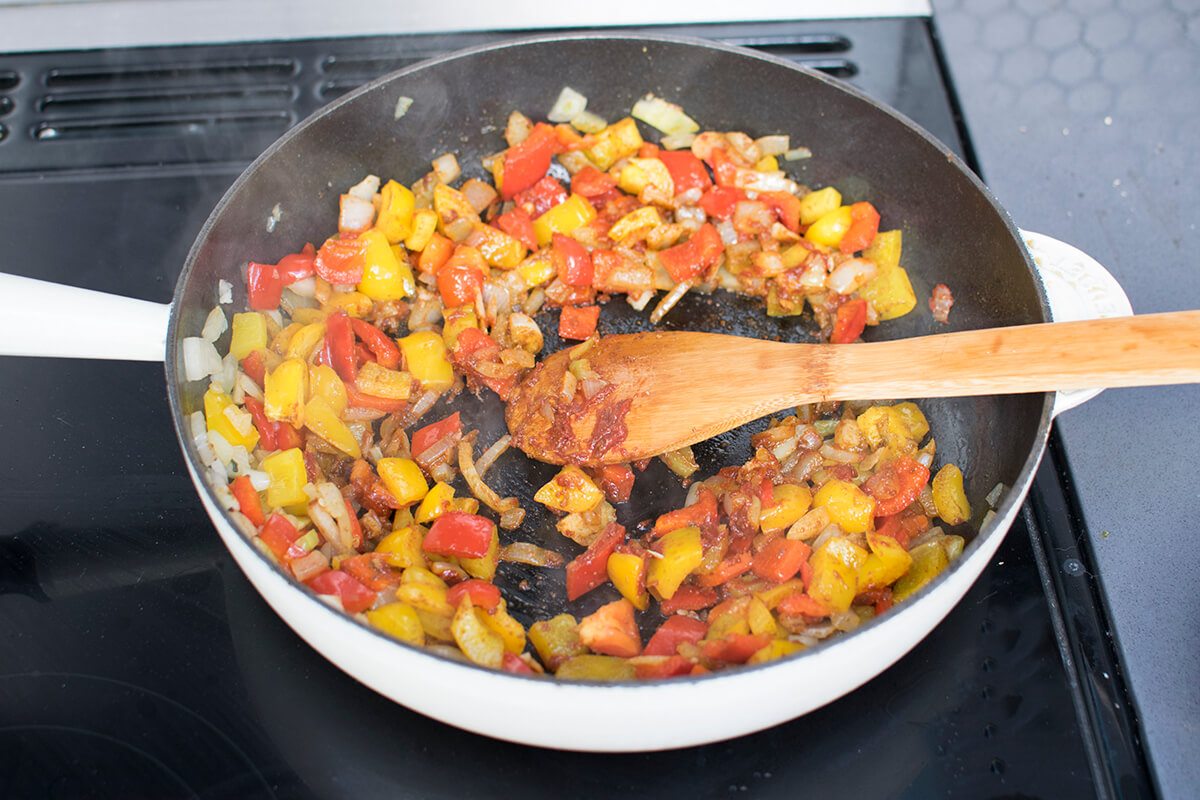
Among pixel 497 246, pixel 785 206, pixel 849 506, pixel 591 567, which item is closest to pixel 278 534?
pixel 591 567

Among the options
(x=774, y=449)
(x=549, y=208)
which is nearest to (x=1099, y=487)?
(x=774, y=449)

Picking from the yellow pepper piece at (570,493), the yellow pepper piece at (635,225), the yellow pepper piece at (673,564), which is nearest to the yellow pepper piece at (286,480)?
the yellow pepper piece at (570,493)

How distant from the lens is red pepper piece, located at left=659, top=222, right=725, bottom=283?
2.28m

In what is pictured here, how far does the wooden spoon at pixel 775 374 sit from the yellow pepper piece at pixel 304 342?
47 cm

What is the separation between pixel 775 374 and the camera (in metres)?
1.91

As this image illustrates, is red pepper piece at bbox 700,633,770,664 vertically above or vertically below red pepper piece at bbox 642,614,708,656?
above

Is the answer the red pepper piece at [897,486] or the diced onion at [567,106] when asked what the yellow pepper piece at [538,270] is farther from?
the red pepper piece at [897,486]

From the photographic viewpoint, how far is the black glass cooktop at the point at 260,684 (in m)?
1.59

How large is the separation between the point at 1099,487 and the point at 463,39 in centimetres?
205

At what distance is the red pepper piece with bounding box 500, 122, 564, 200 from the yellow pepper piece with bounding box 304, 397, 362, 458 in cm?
80

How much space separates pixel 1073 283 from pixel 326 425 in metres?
1.60

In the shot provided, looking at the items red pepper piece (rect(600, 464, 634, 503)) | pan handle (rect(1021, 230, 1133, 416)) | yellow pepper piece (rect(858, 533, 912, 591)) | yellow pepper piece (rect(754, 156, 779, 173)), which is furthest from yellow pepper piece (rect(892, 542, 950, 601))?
yellow pepper piece (rect(754, 156, 779, 173))

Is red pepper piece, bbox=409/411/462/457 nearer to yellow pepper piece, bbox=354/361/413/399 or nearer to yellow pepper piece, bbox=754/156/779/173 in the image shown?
yellow pepper piece, bbox=354/361/413/399

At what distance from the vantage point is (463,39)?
8.59 feet
